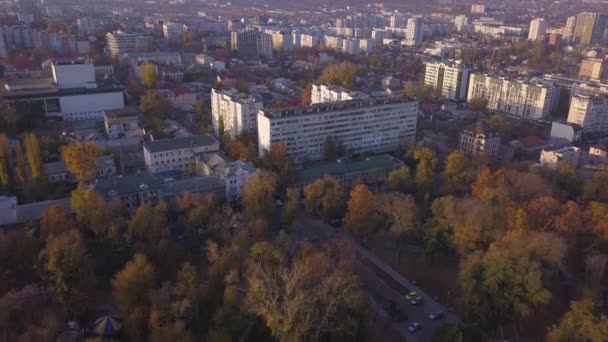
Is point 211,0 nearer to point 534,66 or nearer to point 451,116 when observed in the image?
point 534,66

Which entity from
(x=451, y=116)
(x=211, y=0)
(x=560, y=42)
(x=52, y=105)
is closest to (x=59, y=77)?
(x=52, y=105)

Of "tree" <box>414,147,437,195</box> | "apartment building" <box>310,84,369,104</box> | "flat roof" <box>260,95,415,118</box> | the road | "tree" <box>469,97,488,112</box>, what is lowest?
the road

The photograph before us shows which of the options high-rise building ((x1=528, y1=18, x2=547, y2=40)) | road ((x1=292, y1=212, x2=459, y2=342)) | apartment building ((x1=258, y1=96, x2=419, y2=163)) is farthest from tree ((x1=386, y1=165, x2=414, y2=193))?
high-rise building ((x1=528, y1=18, x2=547, y2=40))

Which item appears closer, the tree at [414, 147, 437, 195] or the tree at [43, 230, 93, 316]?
the tree at [43, 230, 93, 316]

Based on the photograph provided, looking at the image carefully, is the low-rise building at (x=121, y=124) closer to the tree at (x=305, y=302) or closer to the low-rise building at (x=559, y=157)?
the tree at (x=305, y=302)

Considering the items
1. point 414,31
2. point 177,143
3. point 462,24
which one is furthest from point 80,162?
point 462,24

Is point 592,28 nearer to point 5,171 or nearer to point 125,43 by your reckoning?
point 125,43

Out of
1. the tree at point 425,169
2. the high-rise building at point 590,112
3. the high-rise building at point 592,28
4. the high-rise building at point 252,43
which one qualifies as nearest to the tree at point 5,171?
the tree at point 425,169

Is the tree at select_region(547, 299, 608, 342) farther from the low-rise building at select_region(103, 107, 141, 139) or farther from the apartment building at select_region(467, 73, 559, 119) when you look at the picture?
the apartment building at select_region(467, 73, 559, 119)
